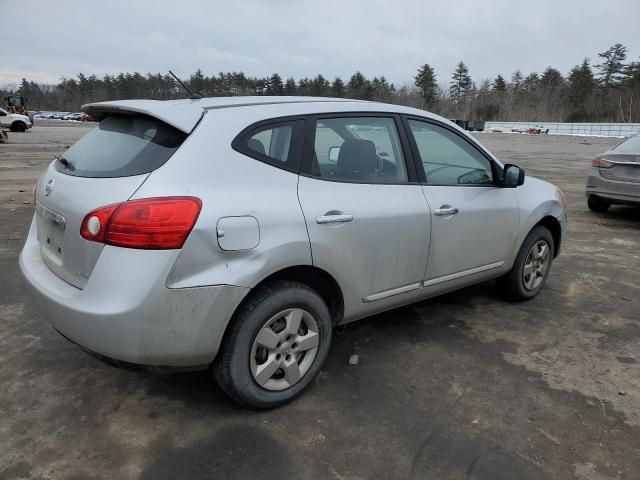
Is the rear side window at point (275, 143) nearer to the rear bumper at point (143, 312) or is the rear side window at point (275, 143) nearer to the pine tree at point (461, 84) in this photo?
the rear bumper at point (143, 312)

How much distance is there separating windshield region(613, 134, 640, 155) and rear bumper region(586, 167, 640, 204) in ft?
1.50

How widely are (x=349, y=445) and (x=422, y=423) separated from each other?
1.46ft

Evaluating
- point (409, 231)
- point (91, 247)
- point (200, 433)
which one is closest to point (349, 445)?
point (200, 433)

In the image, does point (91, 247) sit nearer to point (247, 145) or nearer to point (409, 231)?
point (247, 145)

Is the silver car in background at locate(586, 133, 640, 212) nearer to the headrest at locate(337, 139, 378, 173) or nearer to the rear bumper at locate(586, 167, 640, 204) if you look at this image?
the rear bumper at locate(586, 167, 640, 204)

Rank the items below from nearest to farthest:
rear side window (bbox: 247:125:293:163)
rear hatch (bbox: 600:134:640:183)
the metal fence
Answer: rear side window (bbox: 247:125:293:163) → rear hatch (bbox: 600:134:640:183) → the metal fence

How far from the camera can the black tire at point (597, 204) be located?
330 inches

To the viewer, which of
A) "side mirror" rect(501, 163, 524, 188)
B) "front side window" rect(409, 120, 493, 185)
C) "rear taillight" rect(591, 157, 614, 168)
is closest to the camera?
"front side window" rect(409, 120, 493, 185)

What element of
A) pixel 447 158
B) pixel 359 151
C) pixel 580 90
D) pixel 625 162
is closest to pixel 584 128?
pixel 580 90

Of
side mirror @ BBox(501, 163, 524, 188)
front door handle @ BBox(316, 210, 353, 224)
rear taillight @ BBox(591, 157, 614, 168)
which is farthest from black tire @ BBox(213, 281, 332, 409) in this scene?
rear taillight @ BBox(591, 157, 614, 168)

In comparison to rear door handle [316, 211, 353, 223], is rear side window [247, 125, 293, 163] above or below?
above

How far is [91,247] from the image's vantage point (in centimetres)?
230

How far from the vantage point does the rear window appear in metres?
2.40

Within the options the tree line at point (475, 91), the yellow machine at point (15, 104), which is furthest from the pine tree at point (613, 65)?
the yellow machine at point (15, 104)
